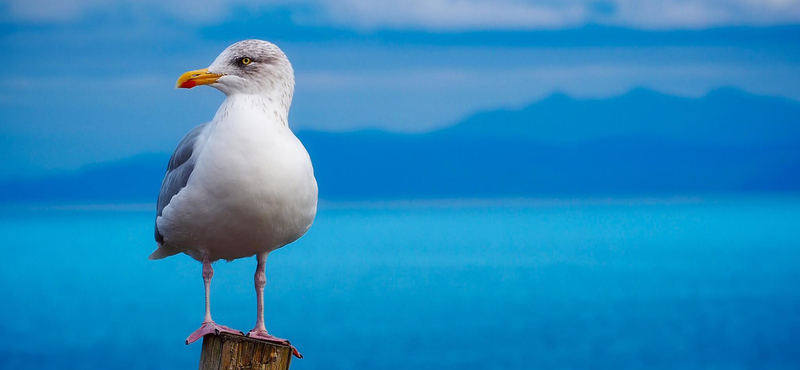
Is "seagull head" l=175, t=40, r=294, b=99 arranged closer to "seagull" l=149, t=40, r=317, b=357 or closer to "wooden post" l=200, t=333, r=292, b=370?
"seagull" l=149, t=40, r=317, b=357

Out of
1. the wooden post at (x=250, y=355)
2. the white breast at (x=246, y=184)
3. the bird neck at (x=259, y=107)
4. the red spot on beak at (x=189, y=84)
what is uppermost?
the red spot on beak at (x=189, y=84)

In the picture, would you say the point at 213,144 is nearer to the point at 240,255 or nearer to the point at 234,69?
the point at 234,69

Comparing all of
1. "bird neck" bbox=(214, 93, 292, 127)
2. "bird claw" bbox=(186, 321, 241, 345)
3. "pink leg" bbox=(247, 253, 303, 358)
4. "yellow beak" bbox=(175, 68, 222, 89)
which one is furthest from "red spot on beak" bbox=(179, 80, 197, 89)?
"bird claw" bbox=(186, 321, 241, 345)

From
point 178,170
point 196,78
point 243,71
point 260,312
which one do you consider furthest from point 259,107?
point 260,312

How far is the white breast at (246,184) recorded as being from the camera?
11.7 feet

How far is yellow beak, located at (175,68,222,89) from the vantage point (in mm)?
3740

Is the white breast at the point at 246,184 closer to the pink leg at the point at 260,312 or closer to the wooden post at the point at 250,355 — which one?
the pink leg at the point at 260,312

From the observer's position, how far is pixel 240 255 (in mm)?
3975

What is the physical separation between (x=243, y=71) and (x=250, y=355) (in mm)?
1116

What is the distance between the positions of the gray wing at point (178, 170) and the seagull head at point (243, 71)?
9.5 inches

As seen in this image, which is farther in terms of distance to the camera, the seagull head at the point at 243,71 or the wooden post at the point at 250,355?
the seagull head at the point at 243,71

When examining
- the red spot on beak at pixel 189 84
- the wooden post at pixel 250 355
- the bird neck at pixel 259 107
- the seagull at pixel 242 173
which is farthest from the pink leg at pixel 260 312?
the red spot on beak at pixel 189 84

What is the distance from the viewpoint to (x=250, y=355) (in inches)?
139

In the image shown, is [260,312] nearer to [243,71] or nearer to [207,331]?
[207,331]
